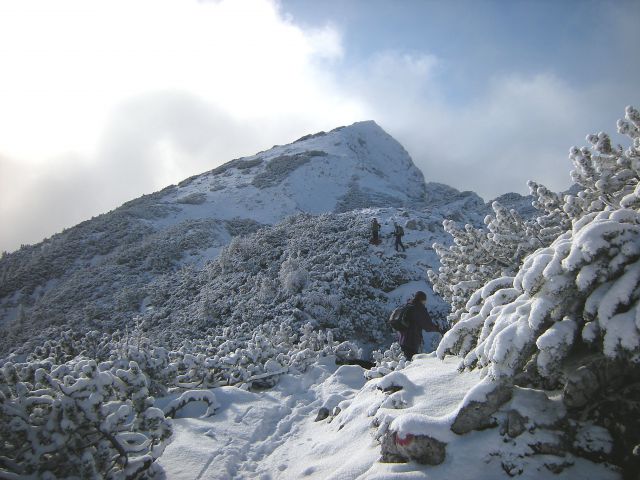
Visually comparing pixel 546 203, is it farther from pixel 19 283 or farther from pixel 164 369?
pixel 19 283

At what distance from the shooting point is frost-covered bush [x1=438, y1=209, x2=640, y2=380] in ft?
10.6

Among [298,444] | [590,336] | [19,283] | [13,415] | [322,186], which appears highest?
[322,186]

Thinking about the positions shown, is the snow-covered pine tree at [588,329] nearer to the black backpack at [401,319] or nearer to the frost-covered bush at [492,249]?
the frost-covered bush at [492,249]

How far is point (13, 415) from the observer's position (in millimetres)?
3957

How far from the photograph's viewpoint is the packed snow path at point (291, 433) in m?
4.37

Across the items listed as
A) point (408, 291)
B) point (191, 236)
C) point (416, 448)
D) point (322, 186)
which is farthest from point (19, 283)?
point (416, 448)

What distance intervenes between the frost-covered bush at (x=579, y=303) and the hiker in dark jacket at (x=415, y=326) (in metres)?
3.98

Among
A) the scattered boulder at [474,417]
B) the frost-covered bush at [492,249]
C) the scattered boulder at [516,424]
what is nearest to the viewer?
the scattered boulder at [516,424]

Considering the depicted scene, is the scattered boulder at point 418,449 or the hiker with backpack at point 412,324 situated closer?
the scattered boulder at point 418,449

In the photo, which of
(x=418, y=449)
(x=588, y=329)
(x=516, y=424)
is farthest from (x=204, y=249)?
(x=588, y=329)

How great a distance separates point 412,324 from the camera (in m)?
7.83

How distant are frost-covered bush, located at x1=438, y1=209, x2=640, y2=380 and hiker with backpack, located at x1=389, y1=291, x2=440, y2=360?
3984 millimetres

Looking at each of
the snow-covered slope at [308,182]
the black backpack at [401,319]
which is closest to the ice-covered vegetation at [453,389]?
the black backpack at [401,319]

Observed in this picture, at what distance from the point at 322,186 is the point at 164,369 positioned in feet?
155
